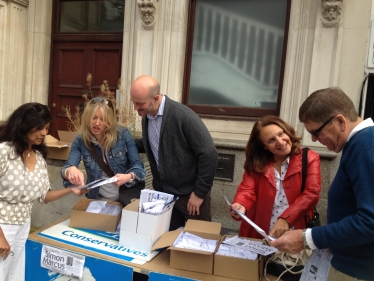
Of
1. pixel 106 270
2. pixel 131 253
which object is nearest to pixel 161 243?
pixel 131 253

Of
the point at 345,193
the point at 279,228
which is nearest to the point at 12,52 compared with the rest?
the point at 279,228

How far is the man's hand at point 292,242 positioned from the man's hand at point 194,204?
3.12 ft

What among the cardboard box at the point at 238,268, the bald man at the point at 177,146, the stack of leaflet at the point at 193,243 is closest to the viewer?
the cardboard box at the point at 238,268

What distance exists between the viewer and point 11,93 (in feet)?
17.4

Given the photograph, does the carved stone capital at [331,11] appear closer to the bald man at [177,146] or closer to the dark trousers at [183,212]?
the bald man at [177,146]

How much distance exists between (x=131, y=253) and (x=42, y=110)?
3.40 feet

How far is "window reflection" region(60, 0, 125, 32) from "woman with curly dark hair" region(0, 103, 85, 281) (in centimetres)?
360

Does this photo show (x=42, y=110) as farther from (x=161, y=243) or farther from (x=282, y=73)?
(x=282, y=73)

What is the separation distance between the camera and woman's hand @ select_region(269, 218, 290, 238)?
71.5 inches

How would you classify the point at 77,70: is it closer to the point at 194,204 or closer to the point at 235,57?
the point at 235,57

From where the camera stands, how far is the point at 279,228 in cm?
183

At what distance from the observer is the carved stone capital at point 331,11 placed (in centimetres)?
374

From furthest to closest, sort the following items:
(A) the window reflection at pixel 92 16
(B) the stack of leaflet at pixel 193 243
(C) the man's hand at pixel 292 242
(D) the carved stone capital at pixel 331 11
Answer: (A) the window reflection at pixel 92 16
(D) the carved stone capital at pixel 331 11
(B) the stack of leaflet at pixel 193 243
(C) the man's hand at pixel 292 242

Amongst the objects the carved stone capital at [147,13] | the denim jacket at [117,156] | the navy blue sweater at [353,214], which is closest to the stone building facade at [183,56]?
the carved stone capital at [147,13]
